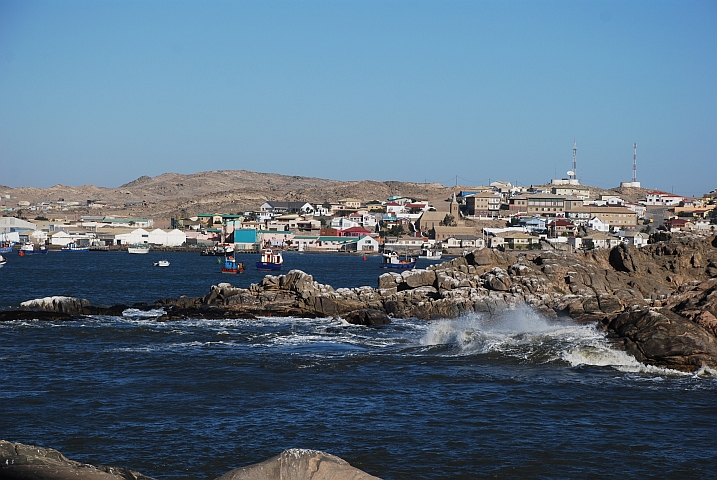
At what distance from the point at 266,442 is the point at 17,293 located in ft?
104

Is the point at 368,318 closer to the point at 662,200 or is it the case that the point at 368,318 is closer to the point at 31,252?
the point at 31,252

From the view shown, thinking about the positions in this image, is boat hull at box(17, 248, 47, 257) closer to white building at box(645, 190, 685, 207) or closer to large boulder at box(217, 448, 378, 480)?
large boulder at box(217, 448, 378, 480)

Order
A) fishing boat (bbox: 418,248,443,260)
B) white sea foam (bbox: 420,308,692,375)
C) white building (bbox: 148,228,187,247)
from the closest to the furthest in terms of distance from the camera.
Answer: white sea foam (bbox: 420,308,692,375)
fishing boat (bbox: 418,248,443,260)
white building (bbox: 148,228,187,247)

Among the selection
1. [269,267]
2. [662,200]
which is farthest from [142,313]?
[662,200]

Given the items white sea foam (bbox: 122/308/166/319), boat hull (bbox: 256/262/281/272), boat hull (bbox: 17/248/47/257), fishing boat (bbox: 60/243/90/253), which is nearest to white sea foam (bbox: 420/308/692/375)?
white sea foam (bbox: 122/308/166/319)

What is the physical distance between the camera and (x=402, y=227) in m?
118

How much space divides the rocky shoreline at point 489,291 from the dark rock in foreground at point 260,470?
1917cm

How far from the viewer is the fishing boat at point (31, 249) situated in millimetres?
92500

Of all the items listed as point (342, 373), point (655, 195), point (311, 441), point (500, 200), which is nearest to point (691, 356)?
point (342, 373)

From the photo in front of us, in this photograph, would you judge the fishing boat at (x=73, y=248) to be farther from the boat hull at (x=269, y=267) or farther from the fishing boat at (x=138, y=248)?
the boat hull at (x=269, y=267)

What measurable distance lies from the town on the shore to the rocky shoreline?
176 feet

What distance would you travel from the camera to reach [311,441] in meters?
13.1

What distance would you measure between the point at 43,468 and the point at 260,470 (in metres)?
2.17

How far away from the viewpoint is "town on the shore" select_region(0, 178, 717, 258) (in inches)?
3994
